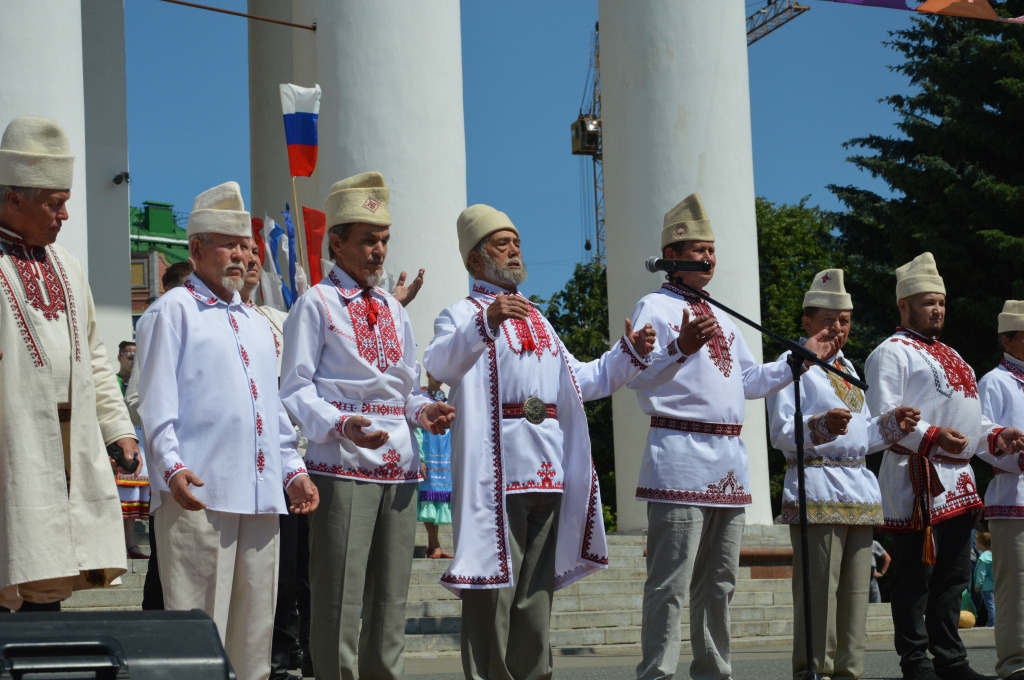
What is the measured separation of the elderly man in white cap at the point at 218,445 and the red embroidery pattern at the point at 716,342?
2152mm

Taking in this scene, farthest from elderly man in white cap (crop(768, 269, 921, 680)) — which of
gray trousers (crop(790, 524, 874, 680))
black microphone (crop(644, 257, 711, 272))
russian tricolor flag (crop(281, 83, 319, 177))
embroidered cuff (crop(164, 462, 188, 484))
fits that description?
russian tricolor flag (crop(281, 83, 319, 177))

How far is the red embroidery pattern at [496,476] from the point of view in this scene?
541 cm

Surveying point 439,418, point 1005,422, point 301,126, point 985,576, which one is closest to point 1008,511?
point 1005,422

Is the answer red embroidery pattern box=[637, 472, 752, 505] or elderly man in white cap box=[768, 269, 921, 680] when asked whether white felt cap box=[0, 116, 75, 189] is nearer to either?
red embroidery pattern box=[637, 472, 752, 505]

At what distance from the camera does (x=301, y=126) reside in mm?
10922

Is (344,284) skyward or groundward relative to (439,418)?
skyward

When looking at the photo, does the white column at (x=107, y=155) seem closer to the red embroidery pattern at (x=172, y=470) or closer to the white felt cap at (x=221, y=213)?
the white felt cap at (x=221, y=213)

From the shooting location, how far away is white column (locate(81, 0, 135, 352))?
15758 mm

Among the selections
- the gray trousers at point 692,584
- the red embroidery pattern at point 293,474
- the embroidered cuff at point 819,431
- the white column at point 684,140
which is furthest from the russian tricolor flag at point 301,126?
the red embroidery pattern at point 293,474

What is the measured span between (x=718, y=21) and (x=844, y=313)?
6.87 metres

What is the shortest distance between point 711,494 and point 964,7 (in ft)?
27.2

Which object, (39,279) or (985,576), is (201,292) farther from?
(985,576)

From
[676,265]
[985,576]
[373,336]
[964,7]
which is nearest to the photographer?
[373,336]

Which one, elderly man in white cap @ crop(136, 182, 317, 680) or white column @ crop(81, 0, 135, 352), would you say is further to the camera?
white column @ crop(81, 0, 135, 352)
